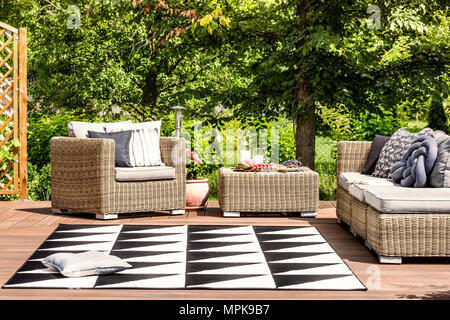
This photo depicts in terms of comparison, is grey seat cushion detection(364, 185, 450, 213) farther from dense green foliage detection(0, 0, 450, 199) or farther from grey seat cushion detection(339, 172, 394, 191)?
dense green foliage detection(0, 0, 450, 199)

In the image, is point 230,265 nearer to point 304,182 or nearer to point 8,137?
point 304,182

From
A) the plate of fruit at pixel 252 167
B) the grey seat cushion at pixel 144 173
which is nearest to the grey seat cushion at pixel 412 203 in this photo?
the plate of fruit at pixel 252 167

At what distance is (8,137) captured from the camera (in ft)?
20.4

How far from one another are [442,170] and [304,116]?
265 centimetres

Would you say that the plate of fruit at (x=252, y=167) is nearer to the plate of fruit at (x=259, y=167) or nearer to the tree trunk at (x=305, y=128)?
the plate of fruit at (x=259, y=167)

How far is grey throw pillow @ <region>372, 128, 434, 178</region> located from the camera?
15.8ft

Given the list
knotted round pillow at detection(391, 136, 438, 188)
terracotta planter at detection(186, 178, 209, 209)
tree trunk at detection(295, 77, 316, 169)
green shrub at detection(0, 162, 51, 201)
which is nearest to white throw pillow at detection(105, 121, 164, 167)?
terracotta planter at detection(186, 178, 209, 209)

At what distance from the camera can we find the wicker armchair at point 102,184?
5250 mm

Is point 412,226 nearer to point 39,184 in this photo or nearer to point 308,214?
point 308,214

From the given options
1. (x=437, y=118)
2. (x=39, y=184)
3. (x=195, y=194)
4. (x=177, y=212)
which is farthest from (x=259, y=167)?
(x=437, y=118)

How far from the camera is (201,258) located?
3955mm

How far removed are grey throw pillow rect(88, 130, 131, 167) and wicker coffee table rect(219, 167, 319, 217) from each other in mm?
860

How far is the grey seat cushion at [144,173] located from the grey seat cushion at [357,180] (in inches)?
57.5
